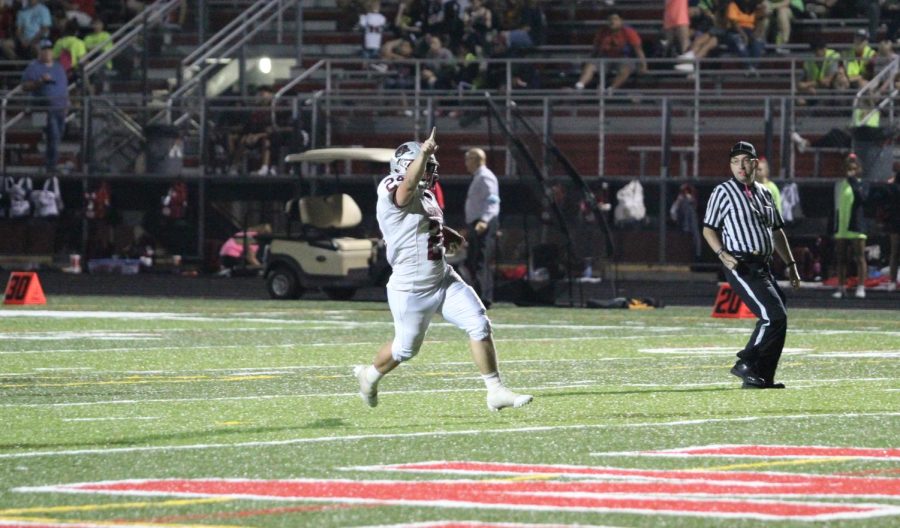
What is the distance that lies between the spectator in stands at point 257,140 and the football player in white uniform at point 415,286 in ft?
59.6

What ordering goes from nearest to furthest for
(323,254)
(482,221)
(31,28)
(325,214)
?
(482,221), (323,254), (325,214), (31,28)

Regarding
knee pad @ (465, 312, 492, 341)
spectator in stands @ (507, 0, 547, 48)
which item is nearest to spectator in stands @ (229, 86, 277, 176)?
spectator in stands @ (507, 0, 547, 48)

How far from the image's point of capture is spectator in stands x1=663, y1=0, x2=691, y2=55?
31906mm

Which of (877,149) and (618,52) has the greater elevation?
(618,52)

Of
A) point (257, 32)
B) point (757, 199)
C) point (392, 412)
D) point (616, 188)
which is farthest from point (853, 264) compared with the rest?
point (392, 412)

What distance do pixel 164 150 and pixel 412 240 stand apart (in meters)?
19.5

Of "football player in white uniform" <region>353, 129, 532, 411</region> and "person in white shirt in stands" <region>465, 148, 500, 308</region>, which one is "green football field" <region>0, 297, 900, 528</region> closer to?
"football player in white uniform" <region>353, 129, 532, 411</region>

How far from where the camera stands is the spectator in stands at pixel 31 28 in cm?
3647

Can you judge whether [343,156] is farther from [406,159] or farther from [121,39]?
[406,159]

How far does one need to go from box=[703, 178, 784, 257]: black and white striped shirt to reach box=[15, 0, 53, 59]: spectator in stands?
24.5 m

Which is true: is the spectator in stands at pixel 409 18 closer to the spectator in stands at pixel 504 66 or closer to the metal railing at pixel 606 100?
the metal railing at pixel 606 100

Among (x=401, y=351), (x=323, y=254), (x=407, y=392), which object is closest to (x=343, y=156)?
(x=323, y=254)

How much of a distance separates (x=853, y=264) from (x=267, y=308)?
28.5 ft

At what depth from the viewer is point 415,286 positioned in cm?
1165
